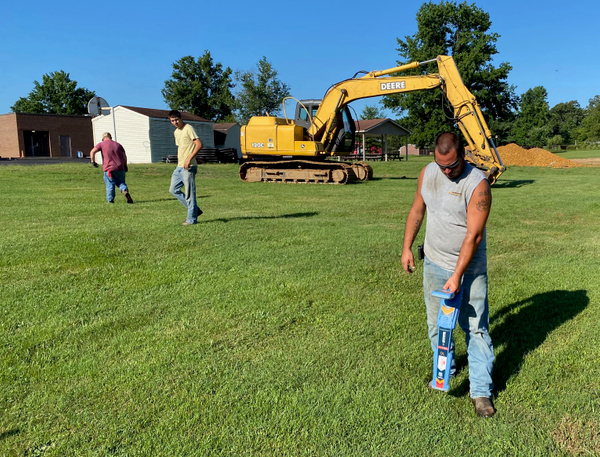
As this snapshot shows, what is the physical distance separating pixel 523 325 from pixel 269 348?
2.39 m

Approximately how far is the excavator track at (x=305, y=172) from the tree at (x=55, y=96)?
66.5m

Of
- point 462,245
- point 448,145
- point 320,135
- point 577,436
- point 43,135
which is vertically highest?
point 43,135

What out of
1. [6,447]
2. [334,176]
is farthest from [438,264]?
[334,176]

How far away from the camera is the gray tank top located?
126 inches

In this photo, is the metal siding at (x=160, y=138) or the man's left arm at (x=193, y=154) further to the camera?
the metal siding at (x=160, y=138)

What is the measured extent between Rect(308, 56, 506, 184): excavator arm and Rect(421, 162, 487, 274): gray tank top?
46.3ft

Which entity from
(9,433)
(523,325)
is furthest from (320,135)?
(9,433)

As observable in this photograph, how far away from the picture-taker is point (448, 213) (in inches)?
129

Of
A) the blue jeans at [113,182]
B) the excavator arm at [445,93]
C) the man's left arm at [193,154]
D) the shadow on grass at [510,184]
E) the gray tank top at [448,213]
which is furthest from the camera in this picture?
the shadow on grass at [510,184]

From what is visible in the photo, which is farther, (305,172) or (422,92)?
(422,92)

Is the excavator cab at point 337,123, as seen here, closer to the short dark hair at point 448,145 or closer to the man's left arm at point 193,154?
the man's left arm at point 193,154

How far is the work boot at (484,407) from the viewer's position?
315cm

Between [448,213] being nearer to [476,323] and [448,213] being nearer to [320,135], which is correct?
[476,323]

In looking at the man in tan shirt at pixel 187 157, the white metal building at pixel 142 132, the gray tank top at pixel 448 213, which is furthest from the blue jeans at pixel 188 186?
the white metal building at pixel 142 132
